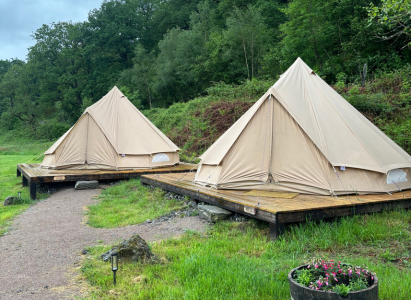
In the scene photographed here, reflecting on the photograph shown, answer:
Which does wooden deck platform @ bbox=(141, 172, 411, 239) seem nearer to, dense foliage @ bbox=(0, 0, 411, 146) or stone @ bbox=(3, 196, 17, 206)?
dense foliage @ bbox=(0, 0, 411, 146)

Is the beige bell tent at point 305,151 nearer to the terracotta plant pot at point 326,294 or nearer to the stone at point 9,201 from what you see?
the terracotta plant pot at point 326,294

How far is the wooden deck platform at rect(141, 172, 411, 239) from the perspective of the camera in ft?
15.2

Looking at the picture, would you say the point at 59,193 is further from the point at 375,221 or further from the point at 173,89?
the point at 173,89

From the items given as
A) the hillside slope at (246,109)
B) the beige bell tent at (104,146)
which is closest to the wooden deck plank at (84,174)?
the beige bell tent at (104,146)

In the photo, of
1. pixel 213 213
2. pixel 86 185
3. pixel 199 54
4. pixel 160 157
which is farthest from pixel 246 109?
pixel 199 54

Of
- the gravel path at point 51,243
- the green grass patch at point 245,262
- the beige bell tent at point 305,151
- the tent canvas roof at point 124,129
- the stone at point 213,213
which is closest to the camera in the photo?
the green grass patch at point 245,262

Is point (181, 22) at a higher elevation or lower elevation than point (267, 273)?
higher

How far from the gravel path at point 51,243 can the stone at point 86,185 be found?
1300 mm

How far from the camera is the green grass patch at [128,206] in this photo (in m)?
6.28

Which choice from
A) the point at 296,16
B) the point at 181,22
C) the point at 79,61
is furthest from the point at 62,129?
the point at 296,16

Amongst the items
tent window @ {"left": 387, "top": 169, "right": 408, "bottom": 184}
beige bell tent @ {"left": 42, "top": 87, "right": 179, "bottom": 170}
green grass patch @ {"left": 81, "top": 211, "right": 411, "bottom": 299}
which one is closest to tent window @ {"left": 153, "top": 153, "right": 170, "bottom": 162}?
beige bell tent @ {"left": 42, "top": 87, "right": 179, "bottom": 170}

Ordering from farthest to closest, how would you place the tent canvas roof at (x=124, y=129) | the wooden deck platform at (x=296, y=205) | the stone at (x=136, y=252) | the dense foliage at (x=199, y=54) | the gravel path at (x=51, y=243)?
the dense foliage at (x=199, y=54) → the tent canvas roof at (x=124, y=129) → the wooden deck platform at (x=296, y=205) → the stone at (x=136, y=252) → the gravel path at (x=51, y=243)

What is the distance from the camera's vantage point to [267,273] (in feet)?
11.1

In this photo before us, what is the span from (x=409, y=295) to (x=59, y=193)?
8.62 m
